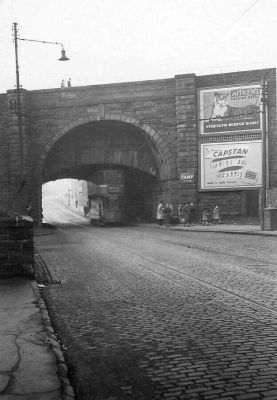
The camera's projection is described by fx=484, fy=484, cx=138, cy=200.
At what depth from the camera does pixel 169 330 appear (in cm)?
506

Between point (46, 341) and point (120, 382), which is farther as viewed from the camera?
point (46, 341)

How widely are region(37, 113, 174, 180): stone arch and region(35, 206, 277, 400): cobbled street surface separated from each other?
2339cm

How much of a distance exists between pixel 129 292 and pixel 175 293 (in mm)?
714

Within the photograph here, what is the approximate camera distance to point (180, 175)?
108 feet

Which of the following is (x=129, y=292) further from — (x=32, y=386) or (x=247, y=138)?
(x=247, y=138)

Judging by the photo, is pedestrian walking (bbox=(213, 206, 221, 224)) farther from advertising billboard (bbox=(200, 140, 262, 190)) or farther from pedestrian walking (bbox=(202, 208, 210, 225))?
advertising billboard (bbox=(200, 140, 262, 190))

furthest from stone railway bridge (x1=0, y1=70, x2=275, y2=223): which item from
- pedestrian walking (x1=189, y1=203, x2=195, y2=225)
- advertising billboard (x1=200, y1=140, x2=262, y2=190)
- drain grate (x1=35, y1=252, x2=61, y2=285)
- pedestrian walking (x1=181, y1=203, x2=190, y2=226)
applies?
drain grate (x1=35, y1=252, x2=61, y2=285)

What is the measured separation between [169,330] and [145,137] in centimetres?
3029

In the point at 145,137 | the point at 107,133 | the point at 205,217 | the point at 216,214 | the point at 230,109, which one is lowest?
the point at 205,217

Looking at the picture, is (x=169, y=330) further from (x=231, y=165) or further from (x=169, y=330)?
(x=231, y=165)

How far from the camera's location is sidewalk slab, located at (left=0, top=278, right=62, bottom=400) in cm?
329

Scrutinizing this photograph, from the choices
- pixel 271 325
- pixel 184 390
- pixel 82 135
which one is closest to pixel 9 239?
pixel 271 325

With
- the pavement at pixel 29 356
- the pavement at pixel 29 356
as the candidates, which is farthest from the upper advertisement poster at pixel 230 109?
the pavement at pixel 29 356

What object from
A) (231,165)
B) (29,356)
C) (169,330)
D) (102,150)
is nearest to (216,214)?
(231,165)
